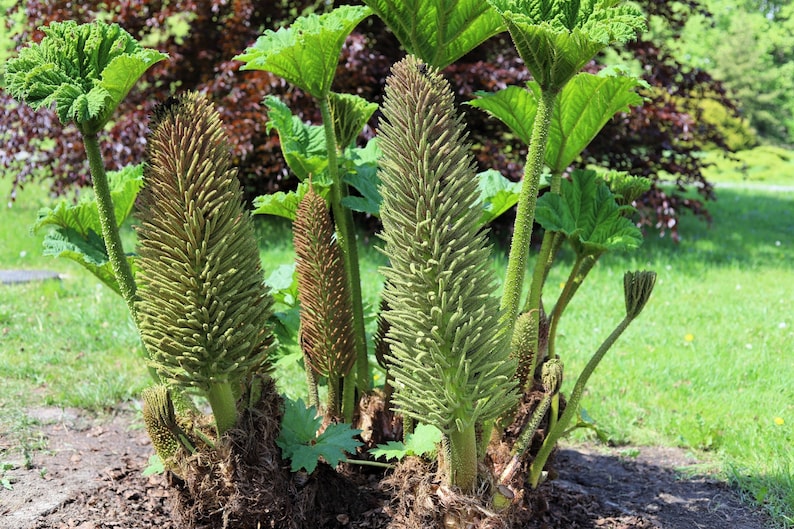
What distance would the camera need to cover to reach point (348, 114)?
7.82ft

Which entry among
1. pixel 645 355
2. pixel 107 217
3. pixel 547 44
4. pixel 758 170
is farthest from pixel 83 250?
pixel 758 170

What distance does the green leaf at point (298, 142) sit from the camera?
7.84ft

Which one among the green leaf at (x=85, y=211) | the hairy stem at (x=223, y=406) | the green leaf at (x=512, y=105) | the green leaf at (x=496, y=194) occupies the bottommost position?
the hairy stem at (x=223, y=406)

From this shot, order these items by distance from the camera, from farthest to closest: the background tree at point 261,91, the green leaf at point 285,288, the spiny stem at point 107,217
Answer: the background tree at point 261,91
the green leaf at point 285,288
the spiny stem at point 107,217

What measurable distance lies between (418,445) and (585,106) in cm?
115

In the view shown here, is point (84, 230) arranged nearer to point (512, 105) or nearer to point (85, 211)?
point (85, 211)

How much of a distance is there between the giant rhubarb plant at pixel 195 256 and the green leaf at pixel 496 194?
799mm

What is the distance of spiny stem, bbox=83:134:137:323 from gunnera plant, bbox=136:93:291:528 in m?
0.20

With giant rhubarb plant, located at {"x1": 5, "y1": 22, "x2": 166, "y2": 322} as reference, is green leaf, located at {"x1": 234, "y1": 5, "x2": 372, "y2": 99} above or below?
above

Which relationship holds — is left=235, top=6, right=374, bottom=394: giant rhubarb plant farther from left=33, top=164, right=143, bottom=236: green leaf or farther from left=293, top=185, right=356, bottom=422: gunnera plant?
left=33, top=164, right=143, bottom=236: green leaf

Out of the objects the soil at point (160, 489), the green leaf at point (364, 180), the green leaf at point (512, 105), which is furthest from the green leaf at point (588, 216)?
the soil at point (160, 489)

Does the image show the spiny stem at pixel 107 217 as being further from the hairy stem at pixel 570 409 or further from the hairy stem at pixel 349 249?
the hairy stem at pixel 570 409

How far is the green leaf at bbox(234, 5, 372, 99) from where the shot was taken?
2.06 metres

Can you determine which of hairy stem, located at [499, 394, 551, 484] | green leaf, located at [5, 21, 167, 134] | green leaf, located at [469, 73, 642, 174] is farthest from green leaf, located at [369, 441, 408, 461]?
green leaf, located at [5, 21, 167, 134]
